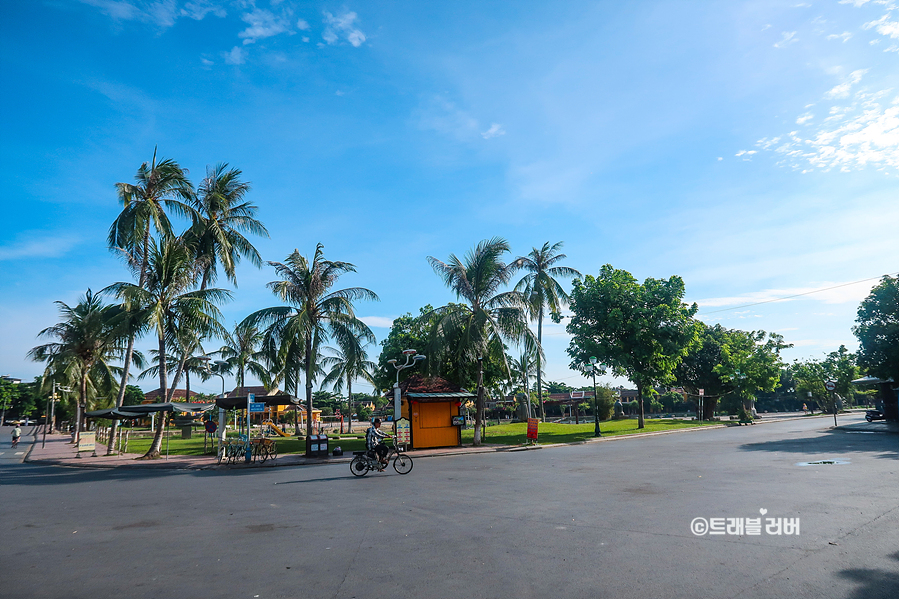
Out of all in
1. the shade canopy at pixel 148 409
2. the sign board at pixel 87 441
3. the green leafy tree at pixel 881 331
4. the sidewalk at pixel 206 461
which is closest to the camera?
the sidewalk at pixel 206 461

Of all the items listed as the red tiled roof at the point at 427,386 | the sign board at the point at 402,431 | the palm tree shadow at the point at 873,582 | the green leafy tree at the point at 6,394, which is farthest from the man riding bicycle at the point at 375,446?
the green leafy tree at the point at 6,394

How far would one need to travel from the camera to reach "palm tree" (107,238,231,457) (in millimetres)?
24359

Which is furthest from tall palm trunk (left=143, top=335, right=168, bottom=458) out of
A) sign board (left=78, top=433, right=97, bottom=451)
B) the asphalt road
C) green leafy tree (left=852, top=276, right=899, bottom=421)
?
green leafy tree (left=852, top=276, right=899, bottom=421)

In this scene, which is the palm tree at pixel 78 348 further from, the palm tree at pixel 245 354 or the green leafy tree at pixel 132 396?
the green leafy tree at pixel 132 396

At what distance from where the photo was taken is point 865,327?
107 ft

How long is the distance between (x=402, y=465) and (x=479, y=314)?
1395 centimetres

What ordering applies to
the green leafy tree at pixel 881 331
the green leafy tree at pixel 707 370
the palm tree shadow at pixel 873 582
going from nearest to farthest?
the palm tree shadow at pixel 873 582
the green leafy tree at pixel 881 331
the green leafy tree at pixel 707 370

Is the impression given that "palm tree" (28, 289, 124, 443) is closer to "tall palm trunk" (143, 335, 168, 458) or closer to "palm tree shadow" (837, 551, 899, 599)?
"tall palm trunk" (143, 335, 168, 458)

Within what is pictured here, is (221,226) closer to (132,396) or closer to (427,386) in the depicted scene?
(427,386)

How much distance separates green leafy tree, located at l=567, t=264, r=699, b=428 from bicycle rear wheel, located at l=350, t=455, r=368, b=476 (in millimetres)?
22532

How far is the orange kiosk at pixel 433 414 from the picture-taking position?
82.6 feet

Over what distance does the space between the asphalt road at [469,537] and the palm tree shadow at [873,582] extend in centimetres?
2

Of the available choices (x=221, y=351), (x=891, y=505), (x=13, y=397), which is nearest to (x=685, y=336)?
(x=891, y=505)

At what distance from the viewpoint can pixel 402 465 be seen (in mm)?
16531
